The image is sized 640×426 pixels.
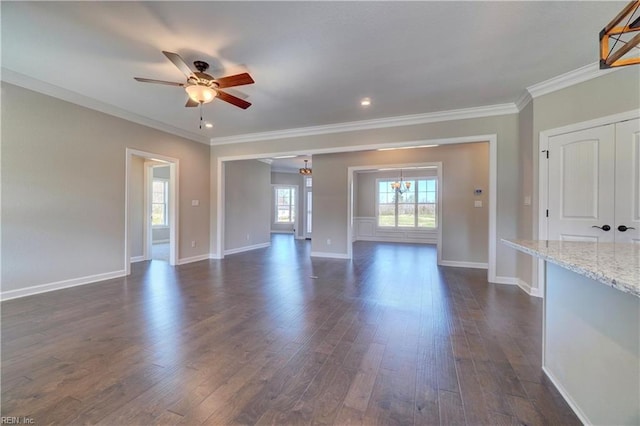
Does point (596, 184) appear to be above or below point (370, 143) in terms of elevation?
below

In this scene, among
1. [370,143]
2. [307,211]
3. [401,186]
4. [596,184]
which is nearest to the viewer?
[596,184]

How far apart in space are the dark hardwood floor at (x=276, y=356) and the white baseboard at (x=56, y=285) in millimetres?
165

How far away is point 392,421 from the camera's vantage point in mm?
1505

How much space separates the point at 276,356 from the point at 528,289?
3.70 meters

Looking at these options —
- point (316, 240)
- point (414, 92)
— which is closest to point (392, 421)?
point (414, 92)

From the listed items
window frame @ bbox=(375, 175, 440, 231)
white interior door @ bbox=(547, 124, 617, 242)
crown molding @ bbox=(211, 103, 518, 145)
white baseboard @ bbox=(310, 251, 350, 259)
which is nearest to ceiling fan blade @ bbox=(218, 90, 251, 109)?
crown molding @ bbox=(211, 103, 518, 145)

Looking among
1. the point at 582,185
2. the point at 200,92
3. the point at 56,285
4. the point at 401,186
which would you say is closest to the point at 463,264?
the point at 582,185

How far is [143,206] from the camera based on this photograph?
6.34 meters

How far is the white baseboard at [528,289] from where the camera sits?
3678mm

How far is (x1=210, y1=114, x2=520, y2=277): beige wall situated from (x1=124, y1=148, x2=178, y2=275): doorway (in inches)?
39.9

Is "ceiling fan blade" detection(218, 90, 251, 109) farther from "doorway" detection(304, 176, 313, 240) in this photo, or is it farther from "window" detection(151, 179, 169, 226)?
"doorway" detection(304, 176, 313, 240)

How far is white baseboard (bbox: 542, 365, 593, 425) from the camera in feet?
4.88

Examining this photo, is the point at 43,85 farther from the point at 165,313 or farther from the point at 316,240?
the point at 316,240

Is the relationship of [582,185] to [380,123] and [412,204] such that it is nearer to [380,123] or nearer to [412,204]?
[380,123]
